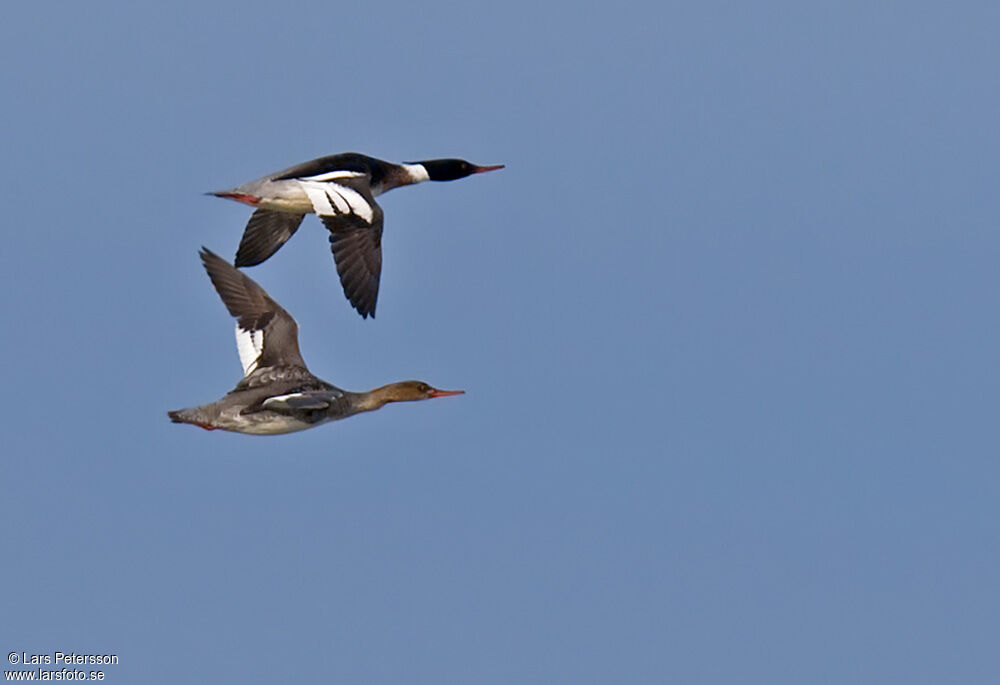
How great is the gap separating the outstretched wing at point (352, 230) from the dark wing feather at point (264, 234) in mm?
1210

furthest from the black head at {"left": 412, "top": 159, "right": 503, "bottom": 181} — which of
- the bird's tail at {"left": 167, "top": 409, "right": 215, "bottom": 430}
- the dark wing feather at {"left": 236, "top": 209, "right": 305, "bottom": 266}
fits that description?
the bird's tail at {"left": 167, "top": 409, "right": 215, "bottom": 430}

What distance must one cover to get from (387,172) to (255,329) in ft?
7.67

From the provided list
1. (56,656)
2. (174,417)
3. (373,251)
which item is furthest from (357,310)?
(56,656)

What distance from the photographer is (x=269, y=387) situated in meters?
15.1

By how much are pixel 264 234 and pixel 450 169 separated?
2126 millimetres

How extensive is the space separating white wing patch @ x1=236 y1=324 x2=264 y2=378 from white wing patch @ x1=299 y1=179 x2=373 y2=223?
3.79ft

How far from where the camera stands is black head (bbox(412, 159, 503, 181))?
18359mm

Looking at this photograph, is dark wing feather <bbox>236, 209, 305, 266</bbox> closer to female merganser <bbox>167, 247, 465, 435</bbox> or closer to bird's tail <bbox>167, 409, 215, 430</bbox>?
female merganser <bbox>167, 247, 465, 435</bbox>

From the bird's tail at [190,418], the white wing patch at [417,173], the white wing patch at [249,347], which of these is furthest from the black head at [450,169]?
the bird's tail at [190,418]

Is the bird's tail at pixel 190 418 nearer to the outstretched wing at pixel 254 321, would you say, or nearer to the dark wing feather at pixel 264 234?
the outstretched wing at pixel 254 321

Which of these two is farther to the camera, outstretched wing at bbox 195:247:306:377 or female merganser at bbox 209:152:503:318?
outstretched wing at bbox 195:247:306:377

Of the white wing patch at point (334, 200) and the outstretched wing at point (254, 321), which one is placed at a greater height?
the white wing patch at point (334, 200)

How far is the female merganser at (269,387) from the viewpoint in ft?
48.0

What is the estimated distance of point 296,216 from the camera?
17.5 meters
